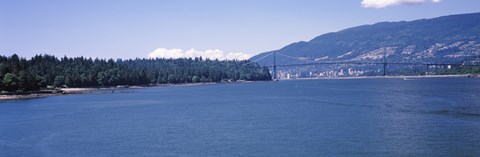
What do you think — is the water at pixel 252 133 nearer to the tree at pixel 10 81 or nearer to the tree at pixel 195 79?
the tree at pixel 10 81

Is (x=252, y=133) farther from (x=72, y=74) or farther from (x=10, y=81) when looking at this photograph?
(x=72, y=74)

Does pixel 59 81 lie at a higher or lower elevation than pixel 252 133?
higher

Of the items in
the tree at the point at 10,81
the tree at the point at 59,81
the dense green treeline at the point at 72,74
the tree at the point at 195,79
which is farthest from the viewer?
the tree at the point at 195,79

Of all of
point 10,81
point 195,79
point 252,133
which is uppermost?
point 10,81

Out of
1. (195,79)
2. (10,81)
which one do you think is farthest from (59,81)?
(195,79)

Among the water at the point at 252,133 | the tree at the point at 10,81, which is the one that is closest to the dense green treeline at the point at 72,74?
the tree at the point at 10,81

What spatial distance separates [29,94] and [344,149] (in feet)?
216

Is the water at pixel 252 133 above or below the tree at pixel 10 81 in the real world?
below

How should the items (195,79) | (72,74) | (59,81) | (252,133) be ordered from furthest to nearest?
(195,79) < (72,74) < (59,81) < (252,133)

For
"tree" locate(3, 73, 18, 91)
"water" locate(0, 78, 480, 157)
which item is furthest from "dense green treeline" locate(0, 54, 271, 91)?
"water" locate(0, 78, 480, 157)

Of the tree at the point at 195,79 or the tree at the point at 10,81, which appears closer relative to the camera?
the tree at the point at 10,81

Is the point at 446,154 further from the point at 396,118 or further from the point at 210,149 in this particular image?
the point at 396,118

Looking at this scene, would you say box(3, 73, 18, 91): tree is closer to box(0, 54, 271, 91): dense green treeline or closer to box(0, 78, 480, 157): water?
box(0, 54, 271, 91): dense green treeline

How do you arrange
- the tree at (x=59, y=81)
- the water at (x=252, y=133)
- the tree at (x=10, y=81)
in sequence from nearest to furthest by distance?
1. the water at (x=252, y=133)
2. the tree at (x=10, y=81)
3. the tree at (x=59, y=81)
